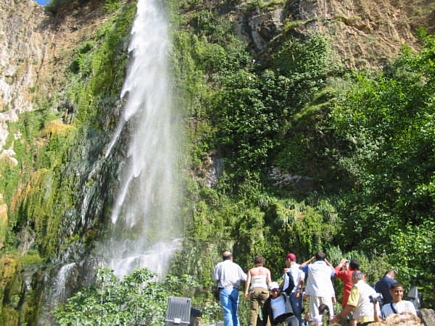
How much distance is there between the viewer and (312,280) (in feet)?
24.2

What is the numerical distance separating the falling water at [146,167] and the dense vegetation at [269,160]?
791 millimetres

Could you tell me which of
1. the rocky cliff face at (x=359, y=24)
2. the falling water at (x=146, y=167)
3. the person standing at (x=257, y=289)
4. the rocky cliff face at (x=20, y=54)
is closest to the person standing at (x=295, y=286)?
the person standing at (x=257, y=289)

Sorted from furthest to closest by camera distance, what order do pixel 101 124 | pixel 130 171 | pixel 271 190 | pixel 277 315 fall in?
pixel 101 124
pixel 130 171
pixel 271 190
pixel 277 315

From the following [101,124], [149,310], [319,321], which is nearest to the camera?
[319,321]

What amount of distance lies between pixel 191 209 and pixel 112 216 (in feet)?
9.58

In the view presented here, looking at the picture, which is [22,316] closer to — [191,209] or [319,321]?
[191,209]

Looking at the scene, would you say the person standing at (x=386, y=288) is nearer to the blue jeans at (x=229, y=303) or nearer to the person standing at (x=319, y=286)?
the person standing at (x=319, y=286)

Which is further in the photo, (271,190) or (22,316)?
(271,190)

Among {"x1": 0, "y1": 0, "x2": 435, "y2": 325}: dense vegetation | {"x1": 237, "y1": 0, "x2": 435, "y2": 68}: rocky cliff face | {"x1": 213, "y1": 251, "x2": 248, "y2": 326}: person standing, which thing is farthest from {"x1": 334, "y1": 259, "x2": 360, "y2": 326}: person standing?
{"x1": 237, "y1": 0, "x2": 435, "y2": 68}: rocky cliff face

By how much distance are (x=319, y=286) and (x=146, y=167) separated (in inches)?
511

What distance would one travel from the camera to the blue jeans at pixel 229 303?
24.1ft

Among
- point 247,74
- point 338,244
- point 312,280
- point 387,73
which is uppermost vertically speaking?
point 247,74

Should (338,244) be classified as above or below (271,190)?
below

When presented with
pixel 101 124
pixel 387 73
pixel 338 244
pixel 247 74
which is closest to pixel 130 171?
pixel 101 124
